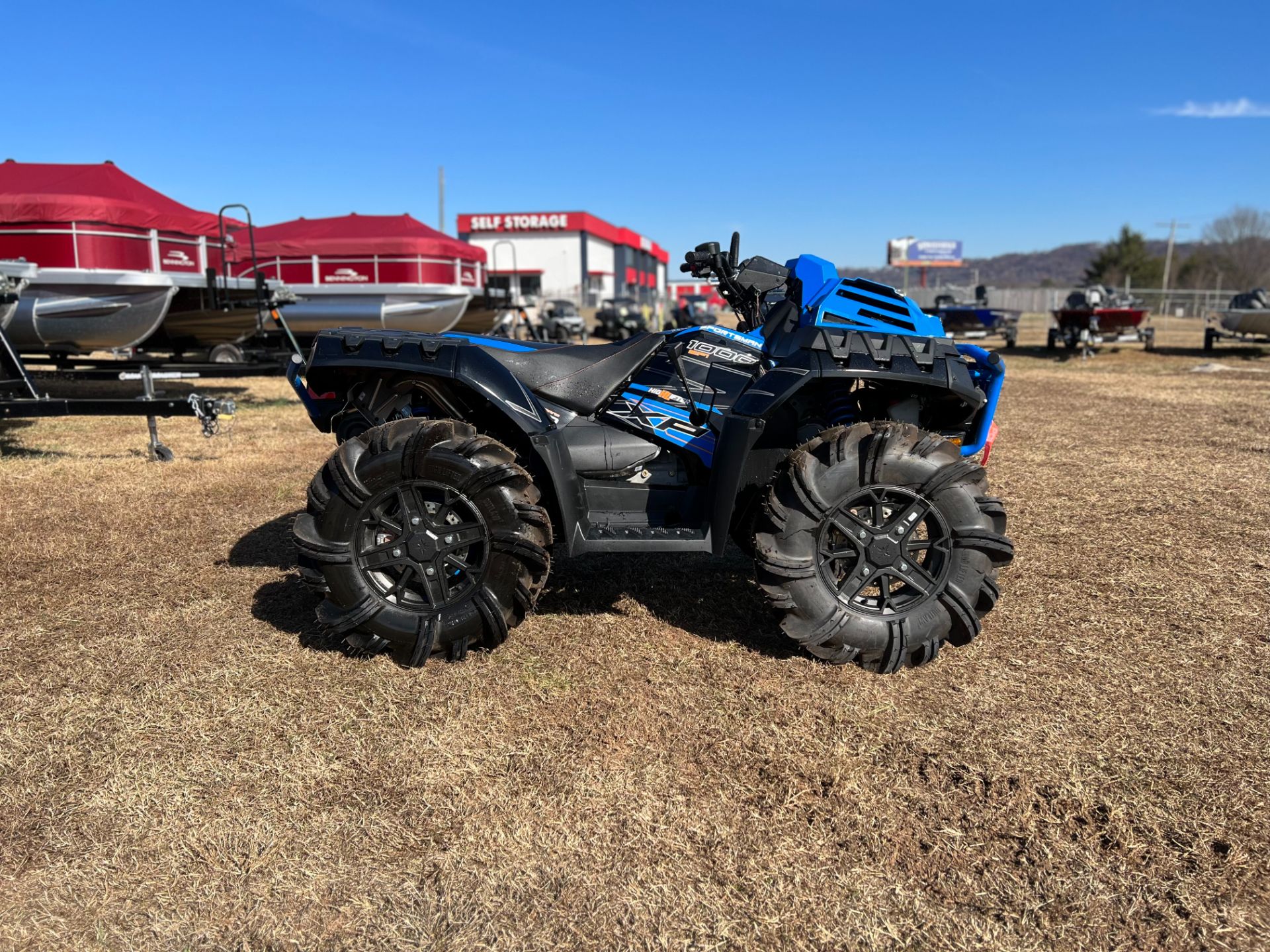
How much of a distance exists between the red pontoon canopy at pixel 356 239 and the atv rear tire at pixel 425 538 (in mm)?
12559

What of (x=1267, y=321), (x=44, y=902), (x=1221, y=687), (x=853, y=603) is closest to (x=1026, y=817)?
(x=853, y=603)

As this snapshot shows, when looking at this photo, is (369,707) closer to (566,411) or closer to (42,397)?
(566,411)

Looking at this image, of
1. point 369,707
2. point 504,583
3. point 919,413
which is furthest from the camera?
point 919,413

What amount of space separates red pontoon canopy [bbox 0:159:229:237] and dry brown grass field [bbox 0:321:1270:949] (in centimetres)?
686

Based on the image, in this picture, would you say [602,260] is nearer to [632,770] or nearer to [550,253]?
[550,253]

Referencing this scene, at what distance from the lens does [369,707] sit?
3145 millimetres

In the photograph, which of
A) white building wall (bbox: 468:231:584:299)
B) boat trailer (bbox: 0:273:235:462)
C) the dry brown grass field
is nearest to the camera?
the dry brown grass field

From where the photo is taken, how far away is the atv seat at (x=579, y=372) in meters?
3.73

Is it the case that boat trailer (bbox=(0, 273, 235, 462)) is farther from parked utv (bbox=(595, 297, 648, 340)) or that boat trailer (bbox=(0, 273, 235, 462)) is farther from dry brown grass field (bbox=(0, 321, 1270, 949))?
parked utv (bbox=(595, 297, 648, 340))

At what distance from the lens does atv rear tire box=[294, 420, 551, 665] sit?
3367 millimetres

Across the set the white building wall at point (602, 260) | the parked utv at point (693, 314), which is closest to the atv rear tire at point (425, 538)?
the parked utv at point (693, 314)

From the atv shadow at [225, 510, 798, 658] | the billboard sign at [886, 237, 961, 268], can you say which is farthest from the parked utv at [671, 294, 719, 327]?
the billboard sign at [886, 237, 961, 268]

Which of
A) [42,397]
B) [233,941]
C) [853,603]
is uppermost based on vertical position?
[42,397]

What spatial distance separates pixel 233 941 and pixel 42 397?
6188 mm
